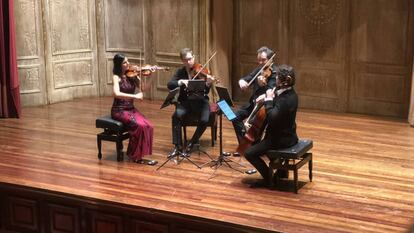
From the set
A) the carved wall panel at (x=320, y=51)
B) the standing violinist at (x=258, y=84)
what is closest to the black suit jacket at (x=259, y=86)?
the standing violinist at (x=258, y=84)

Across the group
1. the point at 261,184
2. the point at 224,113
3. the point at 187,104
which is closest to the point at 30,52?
the point at 187,104

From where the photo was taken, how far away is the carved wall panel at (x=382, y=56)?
27.3 ft

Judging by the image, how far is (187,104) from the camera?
693 cm

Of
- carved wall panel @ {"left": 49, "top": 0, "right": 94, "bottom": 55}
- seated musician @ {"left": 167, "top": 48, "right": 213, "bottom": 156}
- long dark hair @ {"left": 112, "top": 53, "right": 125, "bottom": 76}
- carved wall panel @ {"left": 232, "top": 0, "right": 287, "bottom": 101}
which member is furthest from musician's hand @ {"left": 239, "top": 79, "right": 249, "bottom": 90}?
carved wall panel @ {"left": 49, "top": 0, "right": 94, "bottom": 55}

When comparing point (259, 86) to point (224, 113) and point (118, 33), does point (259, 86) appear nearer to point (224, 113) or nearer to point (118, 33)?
point (224, 113)

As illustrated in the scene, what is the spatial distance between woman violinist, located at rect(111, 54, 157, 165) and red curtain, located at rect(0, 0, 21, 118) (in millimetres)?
2694

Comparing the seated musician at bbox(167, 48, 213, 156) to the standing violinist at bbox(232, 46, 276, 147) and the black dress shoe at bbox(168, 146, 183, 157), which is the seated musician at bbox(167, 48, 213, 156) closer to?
the black dress shoe at bbox(168, 146, 183, 157)

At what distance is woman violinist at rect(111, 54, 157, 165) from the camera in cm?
649

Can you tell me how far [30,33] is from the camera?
917 cm

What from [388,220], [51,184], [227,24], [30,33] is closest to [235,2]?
[227,24]

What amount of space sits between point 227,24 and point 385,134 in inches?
119

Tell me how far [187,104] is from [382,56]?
315cm

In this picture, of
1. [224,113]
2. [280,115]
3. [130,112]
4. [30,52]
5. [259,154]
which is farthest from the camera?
[30,52]

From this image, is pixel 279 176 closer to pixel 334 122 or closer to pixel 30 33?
pixel 334 122
